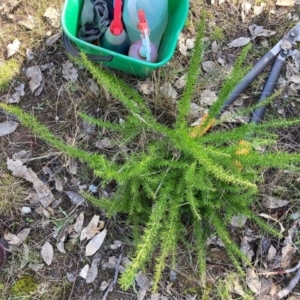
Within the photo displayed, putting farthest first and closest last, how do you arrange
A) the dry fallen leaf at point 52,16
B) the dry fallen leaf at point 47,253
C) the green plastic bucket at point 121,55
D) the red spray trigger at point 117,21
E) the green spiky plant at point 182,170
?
1. the dry fallen leaf at point 52,16
2. the dry fallen leaf at point 47,253
3. the red spray trigger at point 117,21
4. the green plastic bucket at point 121,55
5. the green spiky plant at point 182,170

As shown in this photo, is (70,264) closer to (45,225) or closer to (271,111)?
(45,225)

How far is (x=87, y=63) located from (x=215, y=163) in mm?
684

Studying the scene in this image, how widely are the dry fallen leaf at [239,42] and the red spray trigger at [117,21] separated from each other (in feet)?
2.13

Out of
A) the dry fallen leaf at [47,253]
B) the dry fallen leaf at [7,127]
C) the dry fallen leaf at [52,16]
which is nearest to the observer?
the dry fallen leaf at [47,253]

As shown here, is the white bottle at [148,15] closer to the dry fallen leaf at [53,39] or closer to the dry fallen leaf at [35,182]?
the dry fallen leaf at [53,39]

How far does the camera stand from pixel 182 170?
1.90m

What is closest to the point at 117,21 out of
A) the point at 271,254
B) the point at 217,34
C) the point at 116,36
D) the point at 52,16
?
the point at 116,36

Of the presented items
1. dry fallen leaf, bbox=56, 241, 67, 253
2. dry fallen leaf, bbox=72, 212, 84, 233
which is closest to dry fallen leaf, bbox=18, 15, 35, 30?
dry fallen leaf, bbox=72, 212, 84, 233

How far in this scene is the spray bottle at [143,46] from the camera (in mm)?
2018

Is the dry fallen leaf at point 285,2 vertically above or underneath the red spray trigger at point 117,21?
underneath

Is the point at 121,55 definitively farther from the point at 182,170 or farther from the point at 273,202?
the point at 273,202

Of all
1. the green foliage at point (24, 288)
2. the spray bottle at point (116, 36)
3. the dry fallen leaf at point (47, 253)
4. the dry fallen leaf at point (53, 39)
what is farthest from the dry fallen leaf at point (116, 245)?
the dry fallen leaf at point (53, 39)

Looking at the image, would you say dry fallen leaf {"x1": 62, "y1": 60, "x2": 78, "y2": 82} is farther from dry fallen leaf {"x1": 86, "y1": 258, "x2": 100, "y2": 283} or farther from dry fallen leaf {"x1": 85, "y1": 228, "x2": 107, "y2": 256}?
dry fallen leaf {"x1": 86, "y1": 258, "x2": 100, "y2": 283}

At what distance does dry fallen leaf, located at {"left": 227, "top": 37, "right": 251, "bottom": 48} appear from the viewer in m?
2.39
